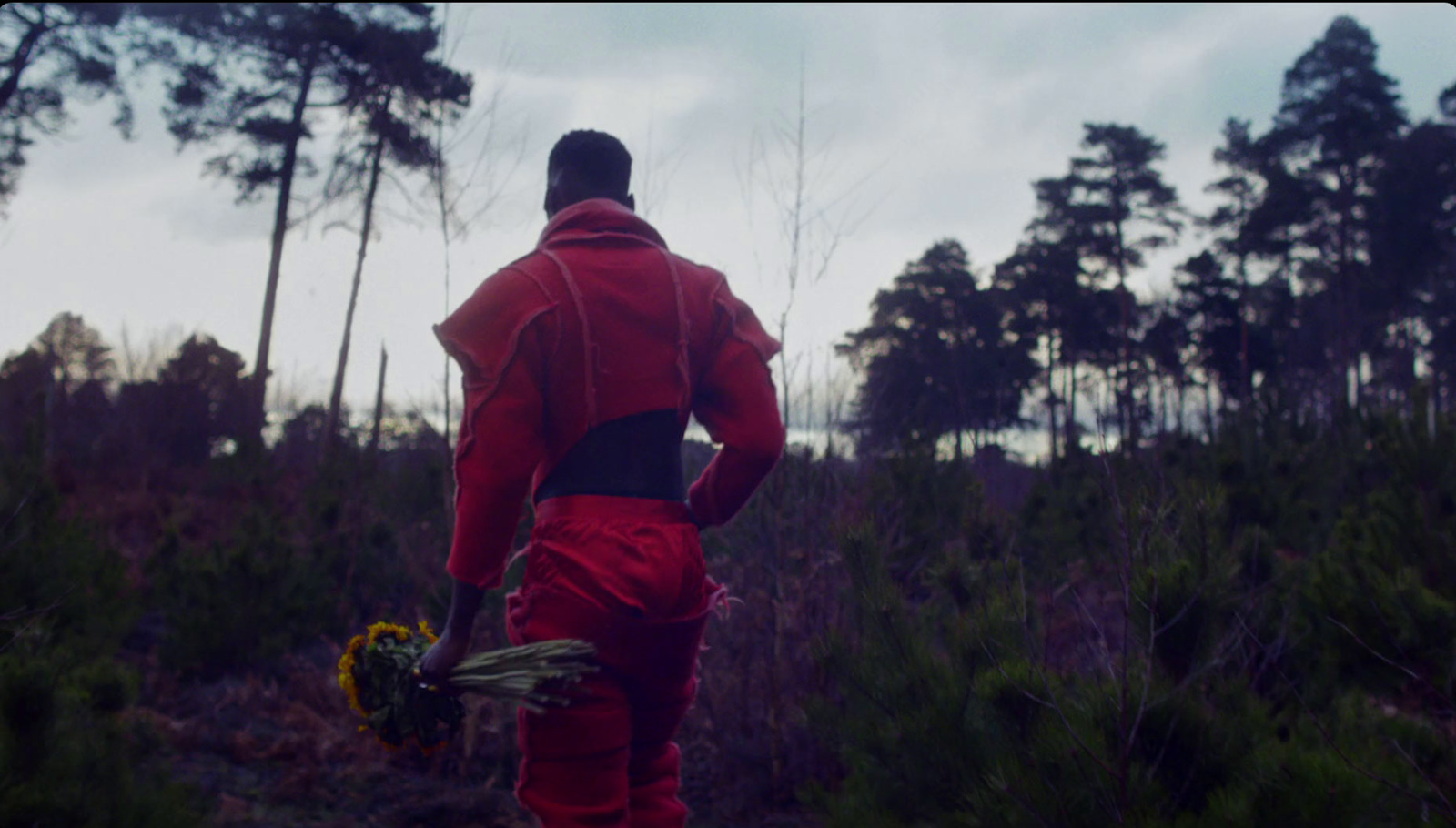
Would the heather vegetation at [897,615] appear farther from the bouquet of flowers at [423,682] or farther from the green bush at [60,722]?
the bouquet of flowers at [423,682]

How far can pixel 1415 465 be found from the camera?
5090 millimetres

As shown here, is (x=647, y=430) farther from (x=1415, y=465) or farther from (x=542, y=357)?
(x=1415, y=465)

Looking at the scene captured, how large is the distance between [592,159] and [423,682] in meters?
1.15

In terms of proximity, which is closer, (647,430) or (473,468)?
(473,468)

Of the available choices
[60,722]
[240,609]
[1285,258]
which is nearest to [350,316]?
[240,609]

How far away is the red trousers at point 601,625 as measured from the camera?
1888 millimetres

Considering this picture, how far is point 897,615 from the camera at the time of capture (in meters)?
2.77

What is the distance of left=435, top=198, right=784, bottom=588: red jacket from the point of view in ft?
6.04

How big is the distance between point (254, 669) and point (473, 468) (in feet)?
16.2

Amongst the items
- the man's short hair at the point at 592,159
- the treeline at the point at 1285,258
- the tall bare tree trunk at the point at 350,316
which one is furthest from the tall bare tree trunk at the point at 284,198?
the man's short hair at the point at 592,159

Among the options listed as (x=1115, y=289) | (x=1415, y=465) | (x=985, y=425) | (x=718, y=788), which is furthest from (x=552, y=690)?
(x=1115, y=289)

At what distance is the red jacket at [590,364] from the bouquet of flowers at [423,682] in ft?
0.59

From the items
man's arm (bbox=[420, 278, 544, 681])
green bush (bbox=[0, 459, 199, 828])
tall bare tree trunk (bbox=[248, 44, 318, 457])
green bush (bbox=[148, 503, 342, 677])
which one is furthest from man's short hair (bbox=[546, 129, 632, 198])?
tall bare tree trunk (bbox=[248, 44, 318, 457])

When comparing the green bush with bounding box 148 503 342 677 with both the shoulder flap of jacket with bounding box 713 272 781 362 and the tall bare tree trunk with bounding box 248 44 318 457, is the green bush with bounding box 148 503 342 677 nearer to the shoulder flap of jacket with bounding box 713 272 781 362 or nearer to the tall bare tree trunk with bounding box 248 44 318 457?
the shoulder flap of jacket with bounding box 713 272 781 362
